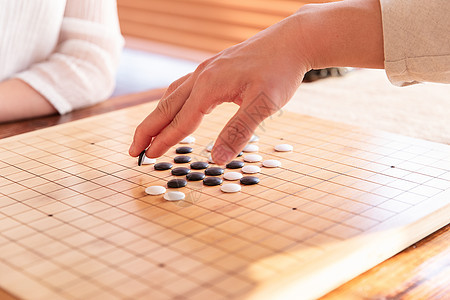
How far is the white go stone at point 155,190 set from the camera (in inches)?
31.5

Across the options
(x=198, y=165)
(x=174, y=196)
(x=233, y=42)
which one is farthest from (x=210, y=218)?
(x=233, y=42)

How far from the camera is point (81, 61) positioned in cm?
131

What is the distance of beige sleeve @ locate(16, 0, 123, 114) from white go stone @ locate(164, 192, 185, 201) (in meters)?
0.54

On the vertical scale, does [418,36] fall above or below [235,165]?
above

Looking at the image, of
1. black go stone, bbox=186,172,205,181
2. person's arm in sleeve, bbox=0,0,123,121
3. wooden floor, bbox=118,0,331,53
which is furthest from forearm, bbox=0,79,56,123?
wooden floor, bbox=118,0,331,53

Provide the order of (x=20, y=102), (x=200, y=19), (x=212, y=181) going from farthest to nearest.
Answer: (x=200, y=19)
(x=20, y=102)
(x=212, y=181)

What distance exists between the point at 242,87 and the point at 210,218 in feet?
0.56

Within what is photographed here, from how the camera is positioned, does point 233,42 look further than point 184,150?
Yes

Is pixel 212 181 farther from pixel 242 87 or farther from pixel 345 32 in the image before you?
pixel 345 32

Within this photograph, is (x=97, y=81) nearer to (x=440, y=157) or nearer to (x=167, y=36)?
(x=440, y=157)

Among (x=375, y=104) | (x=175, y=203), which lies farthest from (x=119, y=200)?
(x=375, y=104)

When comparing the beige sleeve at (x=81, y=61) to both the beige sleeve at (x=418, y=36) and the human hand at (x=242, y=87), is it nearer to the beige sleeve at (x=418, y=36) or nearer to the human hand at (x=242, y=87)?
the human hand at (x=242, y=87)

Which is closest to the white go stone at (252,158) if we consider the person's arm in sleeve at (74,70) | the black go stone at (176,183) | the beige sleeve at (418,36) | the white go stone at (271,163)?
the white go stone at (271,163)

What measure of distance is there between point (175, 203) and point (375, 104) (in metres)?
0.70
